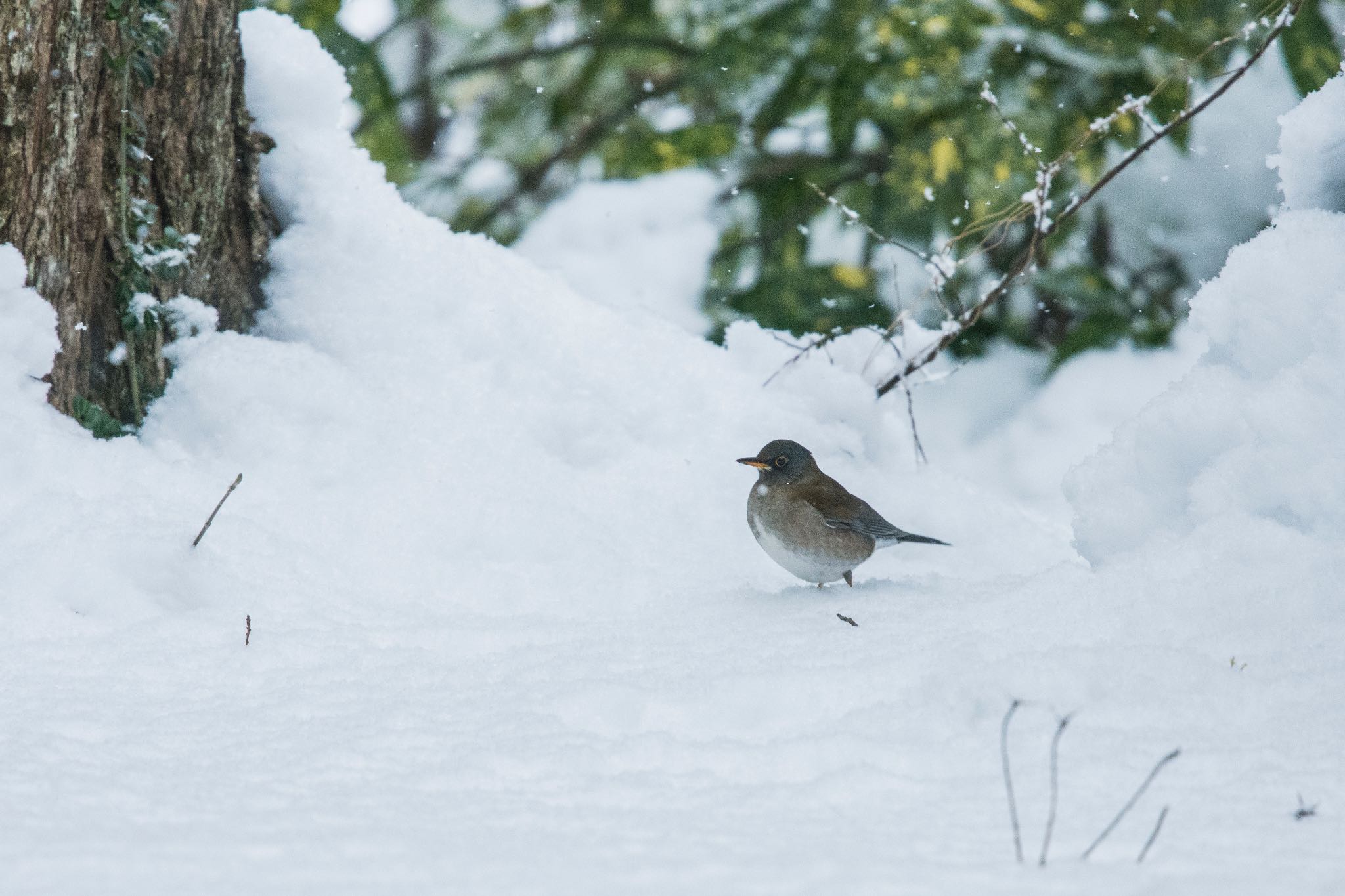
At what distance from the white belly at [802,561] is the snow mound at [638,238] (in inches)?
77.1

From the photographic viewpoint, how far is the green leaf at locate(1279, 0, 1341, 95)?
3.66 metres

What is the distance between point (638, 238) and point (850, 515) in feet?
8.10

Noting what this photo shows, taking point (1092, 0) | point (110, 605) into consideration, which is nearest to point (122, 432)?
point (110, 605)

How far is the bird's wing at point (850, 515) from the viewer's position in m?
2.82

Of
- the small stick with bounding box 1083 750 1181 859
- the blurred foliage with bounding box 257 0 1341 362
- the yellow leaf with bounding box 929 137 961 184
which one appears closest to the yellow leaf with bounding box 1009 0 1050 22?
the blurred foliage with bounding box 257 0 1341 362

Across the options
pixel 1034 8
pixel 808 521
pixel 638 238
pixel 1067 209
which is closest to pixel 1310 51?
pixel 1034 8

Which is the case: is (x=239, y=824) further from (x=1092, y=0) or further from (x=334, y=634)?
(x=1092, y=0)

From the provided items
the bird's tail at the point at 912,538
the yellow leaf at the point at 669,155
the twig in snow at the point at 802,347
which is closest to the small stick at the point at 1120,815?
the bird's tail at the point at 912,538

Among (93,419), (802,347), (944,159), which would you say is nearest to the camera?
(93,419)

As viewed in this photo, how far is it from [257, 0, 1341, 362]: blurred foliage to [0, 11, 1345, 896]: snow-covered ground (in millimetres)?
891

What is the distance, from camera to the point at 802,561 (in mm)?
2770

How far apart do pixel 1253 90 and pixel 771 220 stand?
1984mm

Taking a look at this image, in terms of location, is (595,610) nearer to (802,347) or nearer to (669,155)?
(802,347)

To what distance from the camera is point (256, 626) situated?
7.47 feet
